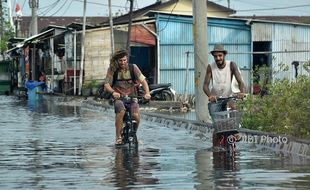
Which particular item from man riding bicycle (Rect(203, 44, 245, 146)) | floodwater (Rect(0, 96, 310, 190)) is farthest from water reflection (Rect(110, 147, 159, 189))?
man riding bicycle (Rect(203, 44, 245, 146))

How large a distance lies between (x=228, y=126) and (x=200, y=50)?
7085mm

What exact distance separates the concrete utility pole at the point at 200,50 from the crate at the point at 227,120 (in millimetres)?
6696

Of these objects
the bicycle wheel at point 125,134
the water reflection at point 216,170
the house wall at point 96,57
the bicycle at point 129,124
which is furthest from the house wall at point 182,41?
the water reflection at point 216,170

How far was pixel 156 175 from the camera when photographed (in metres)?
10.6

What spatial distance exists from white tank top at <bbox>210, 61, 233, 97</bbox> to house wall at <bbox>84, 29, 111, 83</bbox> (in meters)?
28.5

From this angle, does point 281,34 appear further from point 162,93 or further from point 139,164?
point 139,164

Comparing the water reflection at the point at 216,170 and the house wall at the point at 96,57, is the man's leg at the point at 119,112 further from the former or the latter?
the house wall at the point at 96,57

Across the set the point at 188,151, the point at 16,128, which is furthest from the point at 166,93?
the point at 188,151

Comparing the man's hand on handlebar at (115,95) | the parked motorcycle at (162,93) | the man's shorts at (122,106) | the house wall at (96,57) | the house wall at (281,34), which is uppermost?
the house wall at (281,34)

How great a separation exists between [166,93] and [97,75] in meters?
8.58

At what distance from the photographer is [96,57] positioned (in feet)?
137

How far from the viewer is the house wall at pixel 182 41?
4016 centimetres

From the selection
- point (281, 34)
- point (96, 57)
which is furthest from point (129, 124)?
point (96, 57)

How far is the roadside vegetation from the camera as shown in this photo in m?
14.1
